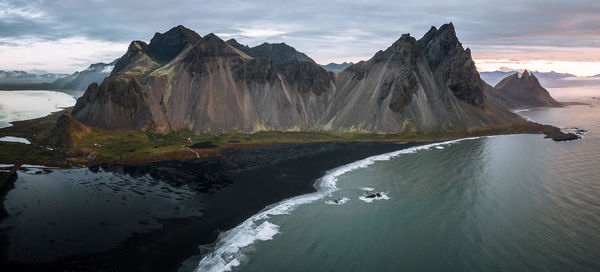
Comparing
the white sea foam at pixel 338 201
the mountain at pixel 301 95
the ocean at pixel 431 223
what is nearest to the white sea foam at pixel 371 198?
the ocean at pixel 431 223

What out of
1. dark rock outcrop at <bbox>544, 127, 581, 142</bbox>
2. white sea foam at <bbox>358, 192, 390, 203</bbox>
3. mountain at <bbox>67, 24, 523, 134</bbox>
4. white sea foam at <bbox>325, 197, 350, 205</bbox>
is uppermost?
mountain at <bbox>67, 24, 523, 134</bbox>

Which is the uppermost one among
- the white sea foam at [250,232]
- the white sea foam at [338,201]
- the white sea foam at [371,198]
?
the white sea foam at [371,198]

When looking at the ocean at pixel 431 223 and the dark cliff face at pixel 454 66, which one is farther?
the dark cliff face at pixel 454 66

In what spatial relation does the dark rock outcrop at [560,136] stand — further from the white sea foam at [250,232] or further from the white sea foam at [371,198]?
the white sea foam at [250,232]

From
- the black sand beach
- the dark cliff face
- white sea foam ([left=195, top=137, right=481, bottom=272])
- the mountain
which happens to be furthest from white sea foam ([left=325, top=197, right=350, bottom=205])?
the dark cliff face

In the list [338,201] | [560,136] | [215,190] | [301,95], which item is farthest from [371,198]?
[560,136]

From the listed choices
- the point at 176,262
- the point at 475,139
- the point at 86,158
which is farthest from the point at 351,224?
the point at 475,139

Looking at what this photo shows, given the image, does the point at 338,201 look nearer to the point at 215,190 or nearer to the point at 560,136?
the point at 215,190

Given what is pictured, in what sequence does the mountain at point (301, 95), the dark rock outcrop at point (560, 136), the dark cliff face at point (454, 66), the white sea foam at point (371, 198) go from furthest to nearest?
the dark cliff face at point (454, 66) → the mountain at point (301, 95) → the dark rock outcrop at point (560, 136) → the white sea foam at point (371, 198)

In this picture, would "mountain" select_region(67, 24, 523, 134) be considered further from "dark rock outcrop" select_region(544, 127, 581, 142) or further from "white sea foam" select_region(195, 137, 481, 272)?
"white sea foam" select_region(195, 137, 481, 272)
